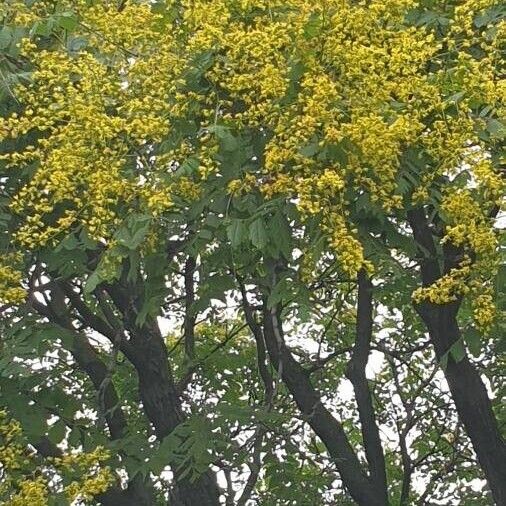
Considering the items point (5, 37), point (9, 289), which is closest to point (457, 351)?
point (9, 289)

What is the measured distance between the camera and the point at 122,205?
4.53m

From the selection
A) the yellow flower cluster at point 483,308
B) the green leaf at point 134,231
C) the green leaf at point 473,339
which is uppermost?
the green leaf at point 134,231

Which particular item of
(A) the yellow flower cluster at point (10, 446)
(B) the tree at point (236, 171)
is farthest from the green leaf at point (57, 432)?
(A) the yellow flower cluster at point (10, 446)

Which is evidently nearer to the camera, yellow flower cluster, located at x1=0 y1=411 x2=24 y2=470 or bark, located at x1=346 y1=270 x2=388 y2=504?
yellow flower cluster, located at x1=0 y1=411 x2=24 y2=470

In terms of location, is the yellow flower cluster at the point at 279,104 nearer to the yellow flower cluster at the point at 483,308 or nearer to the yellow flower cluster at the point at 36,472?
the yellow flower cluster at the point at 483,308

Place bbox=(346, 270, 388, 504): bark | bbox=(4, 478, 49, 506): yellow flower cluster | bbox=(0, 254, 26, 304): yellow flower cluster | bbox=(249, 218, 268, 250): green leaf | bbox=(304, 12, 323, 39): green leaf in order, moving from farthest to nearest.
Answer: bbox=(346, 270, 388, 504): bark, bbox=(4, 478, 49, 506): yellow flower cluster, bbox=(0, 254, 26, 304): yellow flower cluster, bbox=(249, 218, 268, 250): green leaf, bbox=(304, 12, 323, 39): green leaf

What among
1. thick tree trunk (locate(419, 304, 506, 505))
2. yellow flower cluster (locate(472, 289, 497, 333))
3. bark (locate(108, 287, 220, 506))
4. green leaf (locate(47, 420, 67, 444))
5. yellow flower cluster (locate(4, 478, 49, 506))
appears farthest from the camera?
bark (locate(108, 287, 220, 506))

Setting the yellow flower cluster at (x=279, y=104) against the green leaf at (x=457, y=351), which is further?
the green leaf at (x=457, y=351)

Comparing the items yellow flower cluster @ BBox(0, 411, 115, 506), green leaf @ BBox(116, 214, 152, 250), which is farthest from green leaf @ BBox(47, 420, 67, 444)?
green leaf @ BBox(116, 214, 152, 250)

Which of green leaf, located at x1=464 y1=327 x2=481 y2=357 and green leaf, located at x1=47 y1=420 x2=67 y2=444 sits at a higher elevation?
green leaf, located at x1=47 y1=420 x2=67 y2=444

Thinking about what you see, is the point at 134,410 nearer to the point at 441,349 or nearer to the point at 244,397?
the point at 244,397

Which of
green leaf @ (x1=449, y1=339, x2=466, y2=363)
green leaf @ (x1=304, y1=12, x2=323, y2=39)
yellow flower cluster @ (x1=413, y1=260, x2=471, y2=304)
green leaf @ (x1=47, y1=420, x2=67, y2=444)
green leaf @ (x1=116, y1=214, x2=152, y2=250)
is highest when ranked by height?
green leaf @ (x1=47, y1=420, x2=67, y2=444)

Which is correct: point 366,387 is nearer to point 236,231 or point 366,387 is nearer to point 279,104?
point 236,231

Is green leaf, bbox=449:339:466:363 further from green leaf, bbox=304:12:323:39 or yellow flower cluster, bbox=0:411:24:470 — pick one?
yellow flower cluster, bbox=0:411:24:470
